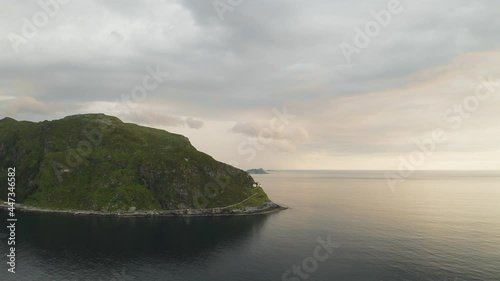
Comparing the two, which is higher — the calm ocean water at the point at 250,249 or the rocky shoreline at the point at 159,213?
the rocky shoreline at the point at 159,213

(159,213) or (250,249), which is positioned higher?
(159,213)

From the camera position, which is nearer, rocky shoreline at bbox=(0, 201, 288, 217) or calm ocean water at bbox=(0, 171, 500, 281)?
calm ocean water at bbox=(0, 171, 500, 281)

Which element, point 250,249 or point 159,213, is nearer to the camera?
point 250,249

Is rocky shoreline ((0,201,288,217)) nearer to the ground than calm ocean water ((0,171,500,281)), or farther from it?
farther from it

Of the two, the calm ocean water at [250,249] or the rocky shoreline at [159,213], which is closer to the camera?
the calm ocean water at [250,249]

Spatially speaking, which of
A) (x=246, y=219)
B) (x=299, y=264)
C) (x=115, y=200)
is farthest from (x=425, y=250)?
(x=115, y=200)

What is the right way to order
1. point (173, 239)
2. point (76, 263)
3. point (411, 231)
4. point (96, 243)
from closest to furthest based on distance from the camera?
point (76, 263), point (96, 243), point (173, 239), point (411, 231)

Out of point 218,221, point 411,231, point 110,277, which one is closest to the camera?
point 110,277

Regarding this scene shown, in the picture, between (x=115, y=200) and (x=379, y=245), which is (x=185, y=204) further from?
(x=379, y=245)
